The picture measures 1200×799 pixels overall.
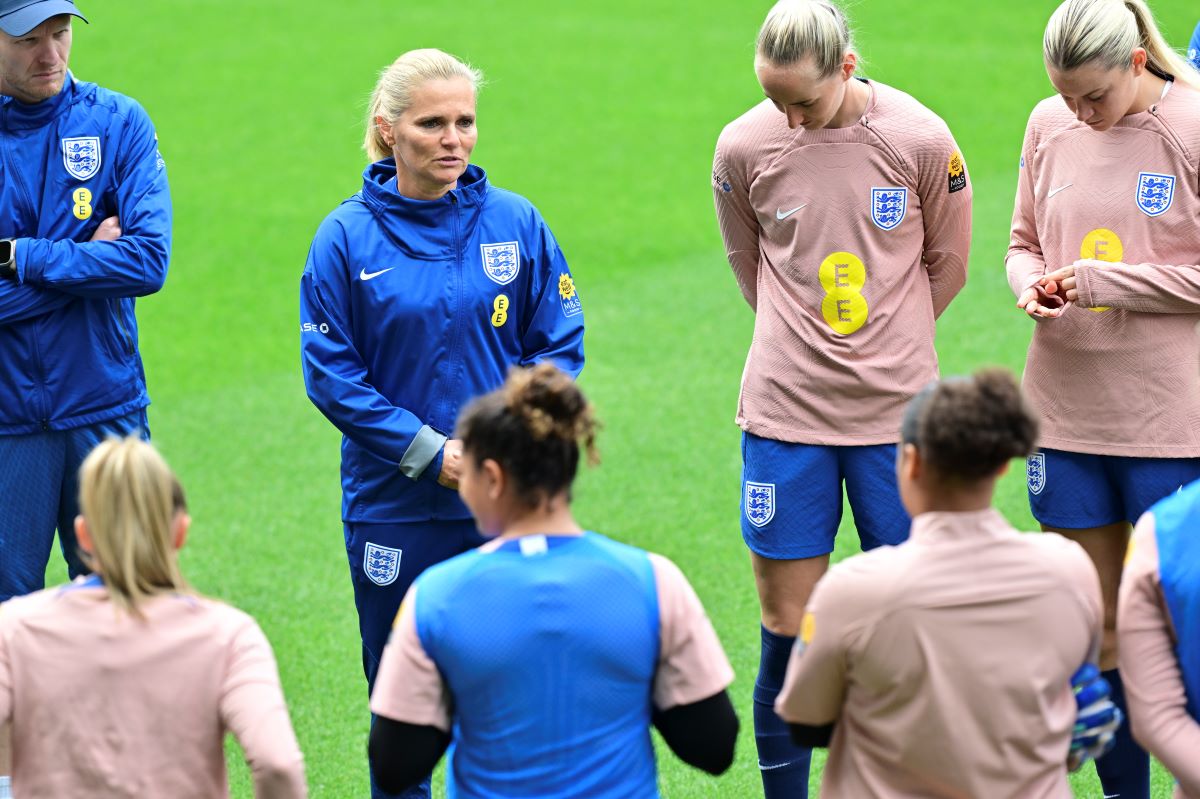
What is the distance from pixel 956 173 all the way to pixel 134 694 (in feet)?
7.97

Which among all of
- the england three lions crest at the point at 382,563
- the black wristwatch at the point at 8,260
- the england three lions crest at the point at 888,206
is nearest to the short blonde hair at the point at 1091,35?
the england three lions crest at the point at 888,206

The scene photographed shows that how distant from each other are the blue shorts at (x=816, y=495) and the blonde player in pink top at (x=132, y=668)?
5.39 feet

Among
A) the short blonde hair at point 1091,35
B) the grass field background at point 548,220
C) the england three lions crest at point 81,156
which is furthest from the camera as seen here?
the grass field background at point 548,220

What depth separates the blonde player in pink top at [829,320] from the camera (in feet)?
12.6

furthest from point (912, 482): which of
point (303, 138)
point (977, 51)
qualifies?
point (977, 51)

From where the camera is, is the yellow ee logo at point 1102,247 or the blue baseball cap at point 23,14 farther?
the blue baseball cap at point 23,14

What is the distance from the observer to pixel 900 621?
2.49m

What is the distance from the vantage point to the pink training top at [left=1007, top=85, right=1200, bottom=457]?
3742mm

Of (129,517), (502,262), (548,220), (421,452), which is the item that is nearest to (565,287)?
(502,262)

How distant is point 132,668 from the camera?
2547 millimetres

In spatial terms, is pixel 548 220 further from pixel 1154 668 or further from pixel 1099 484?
pixel 1154 668

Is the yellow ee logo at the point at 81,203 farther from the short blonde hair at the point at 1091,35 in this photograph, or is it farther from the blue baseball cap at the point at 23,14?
the short blonde hair at the point at 1091,35

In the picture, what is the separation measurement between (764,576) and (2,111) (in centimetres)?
238

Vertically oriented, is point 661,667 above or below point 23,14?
below
